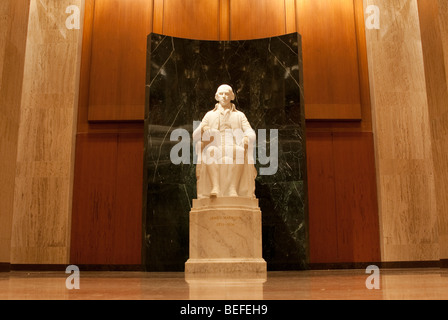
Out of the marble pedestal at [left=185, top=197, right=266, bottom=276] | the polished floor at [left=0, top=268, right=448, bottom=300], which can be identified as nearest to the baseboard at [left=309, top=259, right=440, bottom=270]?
the marble pedestal at [left=185, top=197, right=266, bottom=276]

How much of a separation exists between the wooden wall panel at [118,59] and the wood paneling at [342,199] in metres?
3.66

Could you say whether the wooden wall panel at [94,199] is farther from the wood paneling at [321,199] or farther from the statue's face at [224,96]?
the wood paneling at [321,199]

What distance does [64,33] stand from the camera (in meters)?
9.60

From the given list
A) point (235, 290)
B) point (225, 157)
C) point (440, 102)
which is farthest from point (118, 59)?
point (235, 290)

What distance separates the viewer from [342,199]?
9141 millimetres

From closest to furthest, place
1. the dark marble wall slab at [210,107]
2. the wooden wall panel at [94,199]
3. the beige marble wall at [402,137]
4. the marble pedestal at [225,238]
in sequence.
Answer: the marble pedestal at [225,238], the dark marble wall slab at [210,107], the beige marble wall at [402,137], the wooden wall panel at [94,199]

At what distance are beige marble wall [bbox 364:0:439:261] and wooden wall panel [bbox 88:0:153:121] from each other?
4658mm

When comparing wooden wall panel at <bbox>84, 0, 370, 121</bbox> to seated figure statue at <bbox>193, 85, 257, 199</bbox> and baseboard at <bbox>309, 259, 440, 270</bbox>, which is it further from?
baseboard at <bbox>309, 259, 440, 270</bbox>

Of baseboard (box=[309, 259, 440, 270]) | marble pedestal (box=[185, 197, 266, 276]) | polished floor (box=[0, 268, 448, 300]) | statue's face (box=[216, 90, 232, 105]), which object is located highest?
statue's face (box=[216, 90, 232, 105])

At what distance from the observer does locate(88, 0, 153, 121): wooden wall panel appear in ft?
31.0

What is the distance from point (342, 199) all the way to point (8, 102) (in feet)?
20.0

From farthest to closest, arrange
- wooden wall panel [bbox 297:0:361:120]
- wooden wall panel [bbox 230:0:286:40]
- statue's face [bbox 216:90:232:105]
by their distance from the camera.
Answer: wooden wall panel [bbox 230:0:286:40]
wooden wall panel [bbox 297:0:361:120]
statue's face [bbox 216:90:232:105]

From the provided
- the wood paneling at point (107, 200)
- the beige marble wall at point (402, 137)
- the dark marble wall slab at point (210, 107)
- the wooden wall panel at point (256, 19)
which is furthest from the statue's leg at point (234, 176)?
the wooden wall panel at point (256, 19)

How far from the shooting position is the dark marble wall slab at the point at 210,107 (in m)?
8.63
